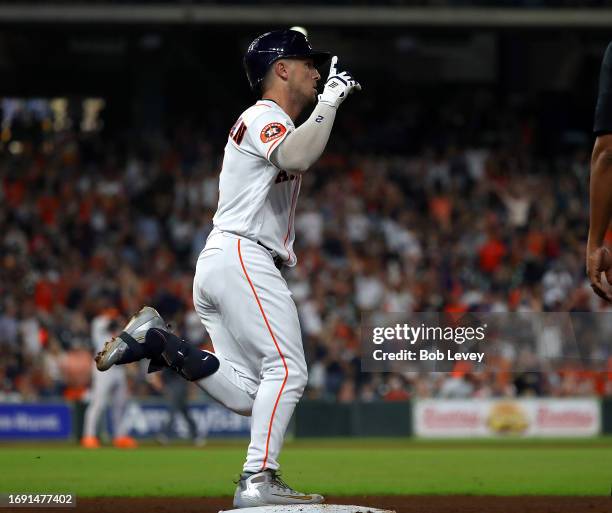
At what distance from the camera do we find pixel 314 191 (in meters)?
22.0

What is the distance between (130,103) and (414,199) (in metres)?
7.37

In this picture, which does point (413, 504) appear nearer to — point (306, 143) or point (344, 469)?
point (306, 143)

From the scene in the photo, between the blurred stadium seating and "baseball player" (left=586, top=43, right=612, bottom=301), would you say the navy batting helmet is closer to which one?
"baseball player" (left=586, top=43, right=612, bottom=301)

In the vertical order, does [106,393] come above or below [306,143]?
below

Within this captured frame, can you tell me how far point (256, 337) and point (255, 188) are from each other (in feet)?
2.55

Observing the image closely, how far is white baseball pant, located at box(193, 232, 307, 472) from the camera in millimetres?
5812


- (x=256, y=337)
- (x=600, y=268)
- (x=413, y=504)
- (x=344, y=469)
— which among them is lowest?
(x=413, y=504)

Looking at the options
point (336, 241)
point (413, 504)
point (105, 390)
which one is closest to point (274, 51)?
point (413, 504)

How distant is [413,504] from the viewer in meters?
7.43

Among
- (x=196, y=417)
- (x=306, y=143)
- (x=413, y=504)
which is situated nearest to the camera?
(x=306, y=143)

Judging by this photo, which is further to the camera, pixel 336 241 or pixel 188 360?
pixel 336 241

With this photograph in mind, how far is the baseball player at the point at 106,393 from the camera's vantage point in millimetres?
15898

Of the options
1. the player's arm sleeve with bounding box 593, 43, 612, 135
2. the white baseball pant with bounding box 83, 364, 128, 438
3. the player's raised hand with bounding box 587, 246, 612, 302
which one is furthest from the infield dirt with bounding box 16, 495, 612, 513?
the white baseball pant with bounding box 83, 364, 128, 438

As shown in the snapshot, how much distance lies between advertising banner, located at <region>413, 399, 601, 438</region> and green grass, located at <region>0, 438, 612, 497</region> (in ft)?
3.39
